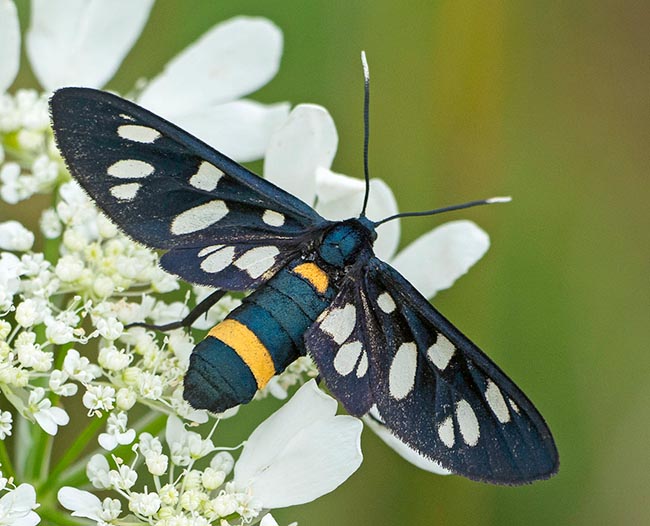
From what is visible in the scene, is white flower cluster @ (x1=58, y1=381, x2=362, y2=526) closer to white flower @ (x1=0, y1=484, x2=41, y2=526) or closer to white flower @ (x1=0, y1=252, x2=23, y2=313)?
white flower @ (x1=0, y1=484, x2=41, y2=526)

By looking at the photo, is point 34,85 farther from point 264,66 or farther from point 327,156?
point 327,156

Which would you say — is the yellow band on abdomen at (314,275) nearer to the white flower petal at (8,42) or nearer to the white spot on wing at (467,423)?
the white spot on wing at (467,423)

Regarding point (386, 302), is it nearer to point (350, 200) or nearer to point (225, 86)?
point (350, 200)

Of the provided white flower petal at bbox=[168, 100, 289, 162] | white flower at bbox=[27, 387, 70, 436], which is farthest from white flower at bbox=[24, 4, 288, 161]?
white flower at bbox=[27, 387, 70, 436]

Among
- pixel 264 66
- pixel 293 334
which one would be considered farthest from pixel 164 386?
pixel 264 66

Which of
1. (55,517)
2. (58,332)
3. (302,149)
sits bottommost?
(55,517)

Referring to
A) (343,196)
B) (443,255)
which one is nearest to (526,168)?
(443,255)
